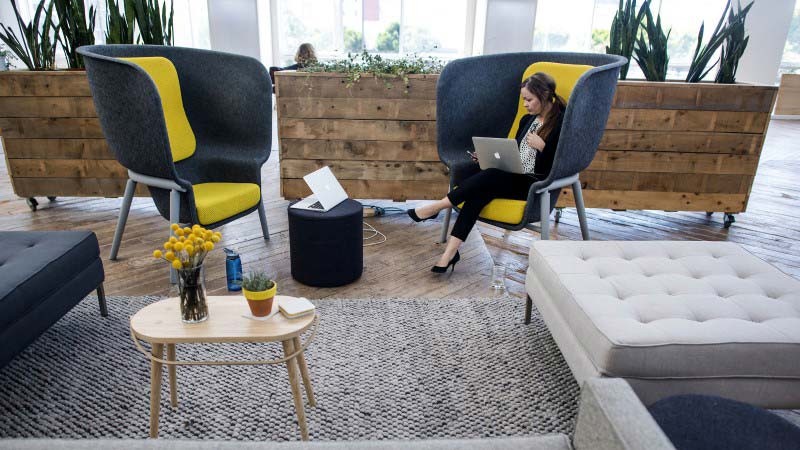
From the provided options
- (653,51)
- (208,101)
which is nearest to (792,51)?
(653,51)

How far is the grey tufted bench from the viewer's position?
1439 mm

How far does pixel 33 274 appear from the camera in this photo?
5.64ft

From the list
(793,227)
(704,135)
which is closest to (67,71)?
(704,135)

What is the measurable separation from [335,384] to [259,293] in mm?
535

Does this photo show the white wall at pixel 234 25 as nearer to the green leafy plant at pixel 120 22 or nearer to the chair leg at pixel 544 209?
the green leafy plant at pixel 120 22

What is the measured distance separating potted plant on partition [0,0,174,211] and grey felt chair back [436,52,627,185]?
1.92 meters

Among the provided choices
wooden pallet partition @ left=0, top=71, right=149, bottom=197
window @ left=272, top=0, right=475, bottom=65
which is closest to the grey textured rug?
wooden pallet partition @ left=0, top=71, right=149, bottom=197

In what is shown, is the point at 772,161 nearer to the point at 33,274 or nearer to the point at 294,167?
the point at 294,167

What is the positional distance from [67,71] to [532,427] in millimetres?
3338

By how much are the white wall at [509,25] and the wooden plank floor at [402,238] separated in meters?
4.56

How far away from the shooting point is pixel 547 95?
2.65m

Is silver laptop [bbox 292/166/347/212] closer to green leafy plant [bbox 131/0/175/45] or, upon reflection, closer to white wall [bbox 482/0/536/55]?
green leafy plant [bbox 131/0/175/45]

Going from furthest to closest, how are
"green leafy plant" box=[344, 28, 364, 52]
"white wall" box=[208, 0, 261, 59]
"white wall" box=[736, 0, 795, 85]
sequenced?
"green leafy plant" box=[344, 28, 364, 52] < "white wall" box=[736, 0, 795, 85] < "white wall" box=[208, 0, 261, 59]

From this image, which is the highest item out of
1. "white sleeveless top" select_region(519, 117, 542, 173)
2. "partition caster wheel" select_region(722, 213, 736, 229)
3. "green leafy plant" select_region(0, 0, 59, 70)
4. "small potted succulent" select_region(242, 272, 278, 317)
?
"green leafy plant" select_region(0, 0, 59, 70)
